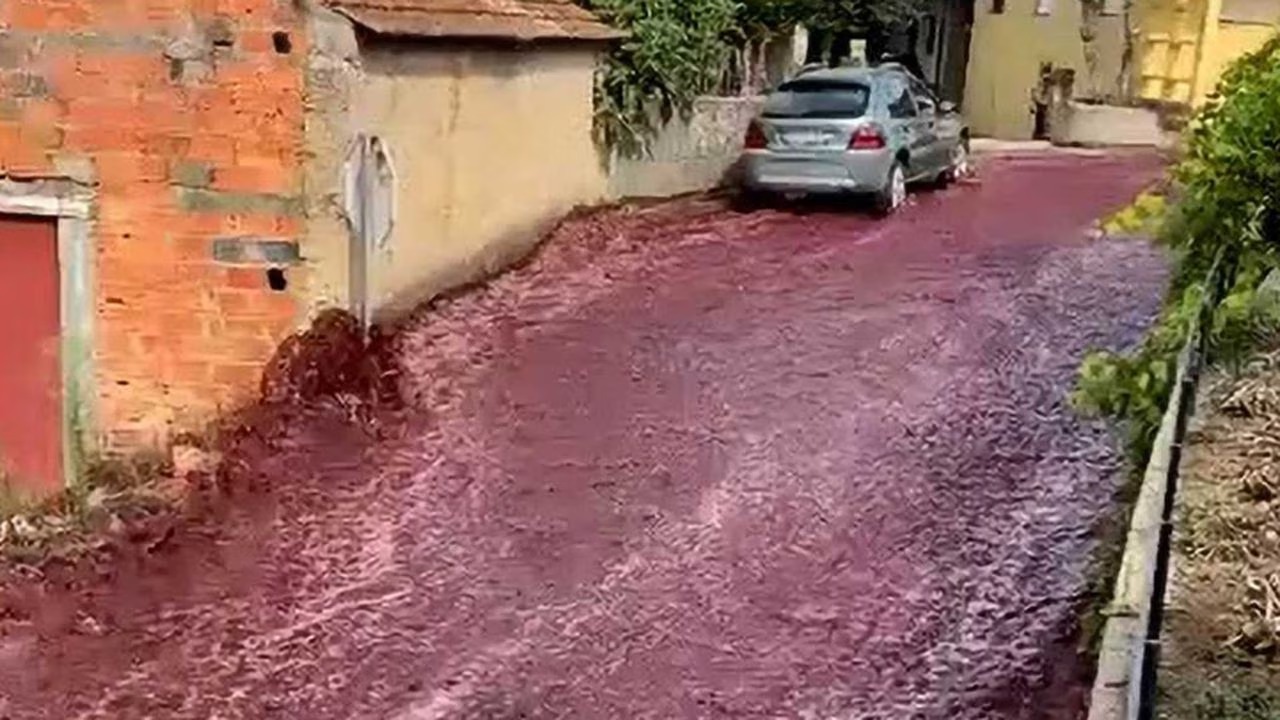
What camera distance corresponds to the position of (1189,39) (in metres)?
28.2

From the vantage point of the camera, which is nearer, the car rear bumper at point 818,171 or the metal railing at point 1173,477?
the metal railing at point 1173,477

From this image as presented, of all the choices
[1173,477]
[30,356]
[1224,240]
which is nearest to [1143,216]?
[1224,240]

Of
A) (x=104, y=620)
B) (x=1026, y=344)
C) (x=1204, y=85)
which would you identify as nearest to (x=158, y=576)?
(x=104, y=620)

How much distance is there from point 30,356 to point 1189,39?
912 inches

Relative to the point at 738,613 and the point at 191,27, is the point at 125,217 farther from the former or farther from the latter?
the point at 738,613

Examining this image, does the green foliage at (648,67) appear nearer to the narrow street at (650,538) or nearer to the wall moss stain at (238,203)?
the narrow street at (650,538)

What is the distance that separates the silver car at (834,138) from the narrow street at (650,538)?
13.5 feet

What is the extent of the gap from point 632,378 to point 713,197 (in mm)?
7869

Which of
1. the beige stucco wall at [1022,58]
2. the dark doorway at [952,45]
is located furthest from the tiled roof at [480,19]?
the dark doorway at [952,45]

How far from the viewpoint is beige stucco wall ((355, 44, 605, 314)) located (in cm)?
1127

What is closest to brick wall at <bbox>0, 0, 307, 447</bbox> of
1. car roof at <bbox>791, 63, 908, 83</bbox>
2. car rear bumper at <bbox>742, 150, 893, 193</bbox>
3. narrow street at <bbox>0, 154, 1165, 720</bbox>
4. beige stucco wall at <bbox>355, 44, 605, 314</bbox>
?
beige stucco wall at <bbox>355, 44, 605, 314</bbox>

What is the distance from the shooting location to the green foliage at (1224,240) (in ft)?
23.7

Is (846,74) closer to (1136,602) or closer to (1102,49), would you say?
(1102,49)

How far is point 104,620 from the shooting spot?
7.70m
